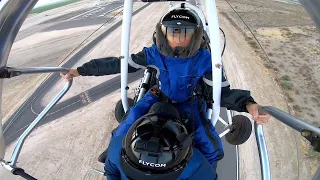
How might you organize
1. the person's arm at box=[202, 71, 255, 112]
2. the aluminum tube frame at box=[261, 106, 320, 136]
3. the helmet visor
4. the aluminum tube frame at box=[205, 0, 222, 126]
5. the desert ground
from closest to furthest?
the aluminum tube frame at box=[261, 106, 320, 136], the aluminum tube frame at box=[205, 0, 222, 126], the person's arm at box=[202, 71, 255, 112], the helmet visor, the desert ground

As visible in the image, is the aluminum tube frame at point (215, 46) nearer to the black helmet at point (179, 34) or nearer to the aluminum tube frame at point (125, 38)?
the black helmet at point (179, 34)

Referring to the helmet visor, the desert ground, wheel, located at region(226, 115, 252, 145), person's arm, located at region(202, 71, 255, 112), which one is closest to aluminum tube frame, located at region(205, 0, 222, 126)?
person's arm, located at region(202, 71, 255, 112)

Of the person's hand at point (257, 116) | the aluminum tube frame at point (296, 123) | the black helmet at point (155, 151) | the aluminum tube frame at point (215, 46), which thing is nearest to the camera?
the aluminum tube frame at point (296, 123)

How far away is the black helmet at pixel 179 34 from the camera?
207 centimetres

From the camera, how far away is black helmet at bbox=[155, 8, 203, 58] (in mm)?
2072

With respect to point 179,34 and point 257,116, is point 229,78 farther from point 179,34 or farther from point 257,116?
point 257,116

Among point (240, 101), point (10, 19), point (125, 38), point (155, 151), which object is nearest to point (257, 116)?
point (240, 101)

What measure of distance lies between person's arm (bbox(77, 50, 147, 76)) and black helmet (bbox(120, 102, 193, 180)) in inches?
37.4

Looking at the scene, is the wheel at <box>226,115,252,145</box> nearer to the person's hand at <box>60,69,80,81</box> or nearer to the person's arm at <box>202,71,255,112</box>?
the person's arm at <box>202,71,255,112</box>

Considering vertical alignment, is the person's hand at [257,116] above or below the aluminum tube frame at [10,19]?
below

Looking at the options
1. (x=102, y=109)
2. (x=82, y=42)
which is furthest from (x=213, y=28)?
(x=82, y=42)

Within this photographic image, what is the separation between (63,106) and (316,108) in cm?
411

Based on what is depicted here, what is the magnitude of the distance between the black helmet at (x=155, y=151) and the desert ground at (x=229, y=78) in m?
0.96

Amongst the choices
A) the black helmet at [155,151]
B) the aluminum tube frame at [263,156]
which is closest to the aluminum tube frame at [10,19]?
the black helmet at [155,151]
